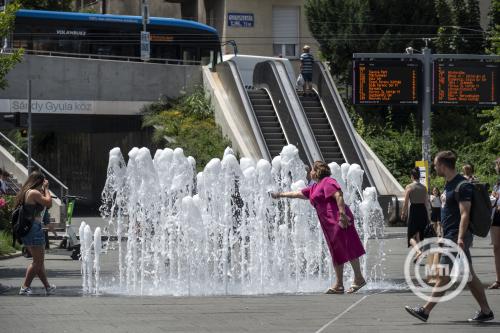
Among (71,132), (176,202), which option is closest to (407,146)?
(71,132)

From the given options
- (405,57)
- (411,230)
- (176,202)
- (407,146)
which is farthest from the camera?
(407,146)

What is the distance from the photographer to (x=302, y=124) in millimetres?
35625

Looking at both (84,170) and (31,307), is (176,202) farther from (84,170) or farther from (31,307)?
(84,170)

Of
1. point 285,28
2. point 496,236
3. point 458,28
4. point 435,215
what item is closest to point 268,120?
point 458,28

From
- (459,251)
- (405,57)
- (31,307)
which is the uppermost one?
(405,57)

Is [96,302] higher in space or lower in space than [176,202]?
lower

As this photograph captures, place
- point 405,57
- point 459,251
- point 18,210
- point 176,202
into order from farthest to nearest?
point 405,57, point 176,202, point 18,210, point 459,251

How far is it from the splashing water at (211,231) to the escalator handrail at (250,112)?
18.1 meters

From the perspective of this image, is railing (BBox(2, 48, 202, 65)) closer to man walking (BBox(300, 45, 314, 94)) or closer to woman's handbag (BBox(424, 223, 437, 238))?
man walking (BBox(300, 45, 314, 94))

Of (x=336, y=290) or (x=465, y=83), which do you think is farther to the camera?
(x=465, y=83)

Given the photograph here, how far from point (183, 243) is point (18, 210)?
2.18 metres

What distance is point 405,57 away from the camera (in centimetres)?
3167

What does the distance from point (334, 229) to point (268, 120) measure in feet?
75.6

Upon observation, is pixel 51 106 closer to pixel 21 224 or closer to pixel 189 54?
pixel 189 54
